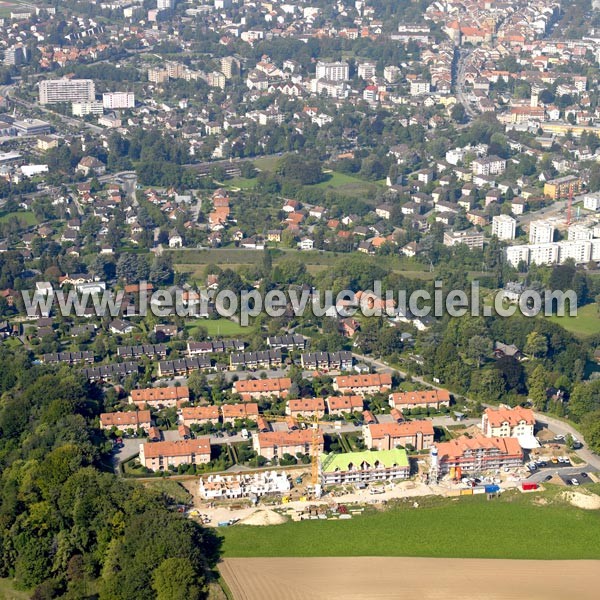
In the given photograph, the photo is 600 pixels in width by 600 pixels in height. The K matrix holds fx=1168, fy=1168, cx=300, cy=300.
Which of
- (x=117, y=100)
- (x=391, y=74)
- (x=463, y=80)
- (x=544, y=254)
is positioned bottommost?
(x=544, y=254)

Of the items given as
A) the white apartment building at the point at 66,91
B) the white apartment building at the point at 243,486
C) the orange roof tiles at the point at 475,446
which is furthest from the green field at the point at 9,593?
the white apartment building at the point at 66,91

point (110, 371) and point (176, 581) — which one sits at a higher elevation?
point (110, 371)

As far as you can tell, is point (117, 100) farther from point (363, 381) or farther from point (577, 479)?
point (577, 479)

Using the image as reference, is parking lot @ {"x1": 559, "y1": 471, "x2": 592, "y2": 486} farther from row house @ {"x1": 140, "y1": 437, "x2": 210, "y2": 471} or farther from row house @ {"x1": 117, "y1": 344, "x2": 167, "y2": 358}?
row house @ {"x1": 117, "y1": 344, "x2": 167, "y2": 358}

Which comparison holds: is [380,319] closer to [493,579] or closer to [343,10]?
[493,579]

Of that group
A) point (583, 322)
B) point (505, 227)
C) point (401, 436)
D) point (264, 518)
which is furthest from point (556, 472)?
point (505, 227)

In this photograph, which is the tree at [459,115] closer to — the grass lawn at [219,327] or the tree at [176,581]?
the grass lawn at [219,327]

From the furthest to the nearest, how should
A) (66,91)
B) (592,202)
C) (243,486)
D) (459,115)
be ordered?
(66,91) → (459,115) → (592,202) → (243,486)
